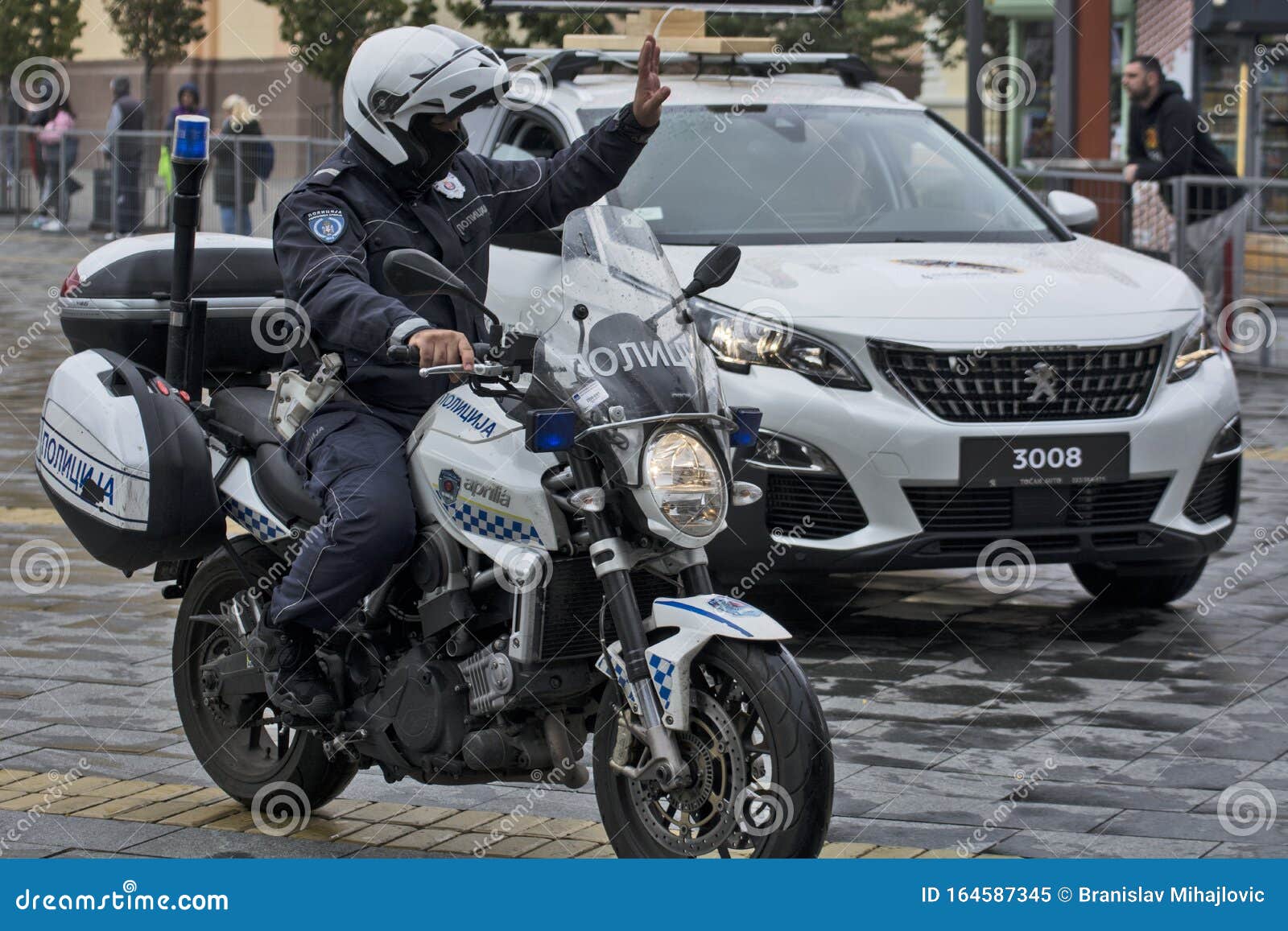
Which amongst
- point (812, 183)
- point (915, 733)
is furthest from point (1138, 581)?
point (915, 733)

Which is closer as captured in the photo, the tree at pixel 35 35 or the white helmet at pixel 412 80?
the white helmet at pixel 412 80

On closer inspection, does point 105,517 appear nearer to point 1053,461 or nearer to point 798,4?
point 1053,461

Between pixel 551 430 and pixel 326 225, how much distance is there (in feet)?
2.91

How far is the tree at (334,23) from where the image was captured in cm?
2598

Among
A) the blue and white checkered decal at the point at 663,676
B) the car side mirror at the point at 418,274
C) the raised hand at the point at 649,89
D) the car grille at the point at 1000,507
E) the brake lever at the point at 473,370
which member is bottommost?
the car grille at the point at 1000,507

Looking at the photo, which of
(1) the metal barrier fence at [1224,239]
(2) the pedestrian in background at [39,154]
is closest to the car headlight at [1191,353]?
(1) the metal barrier fence at [1224,239]

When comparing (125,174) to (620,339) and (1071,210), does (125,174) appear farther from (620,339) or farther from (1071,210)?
(620,339)

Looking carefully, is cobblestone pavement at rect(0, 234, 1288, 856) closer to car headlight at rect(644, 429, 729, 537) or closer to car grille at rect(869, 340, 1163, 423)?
car grille at rect(869, 340, 1163, 423)

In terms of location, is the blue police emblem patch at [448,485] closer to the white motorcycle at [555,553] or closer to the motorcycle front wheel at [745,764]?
the white motorcycle at [555,553]

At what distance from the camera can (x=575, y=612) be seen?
432 cm

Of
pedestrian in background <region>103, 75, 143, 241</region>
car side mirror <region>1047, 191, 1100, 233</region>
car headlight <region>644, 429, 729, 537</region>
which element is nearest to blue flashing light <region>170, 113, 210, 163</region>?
car headlight <region>644, 429, 729, 537</region>


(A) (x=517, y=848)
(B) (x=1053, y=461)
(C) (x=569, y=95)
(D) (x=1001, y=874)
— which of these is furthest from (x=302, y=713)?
(C) (x=569, y=95)

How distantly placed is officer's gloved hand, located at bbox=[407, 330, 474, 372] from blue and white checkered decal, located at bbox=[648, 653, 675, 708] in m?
0.67

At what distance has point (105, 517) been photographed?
16.2 feet
